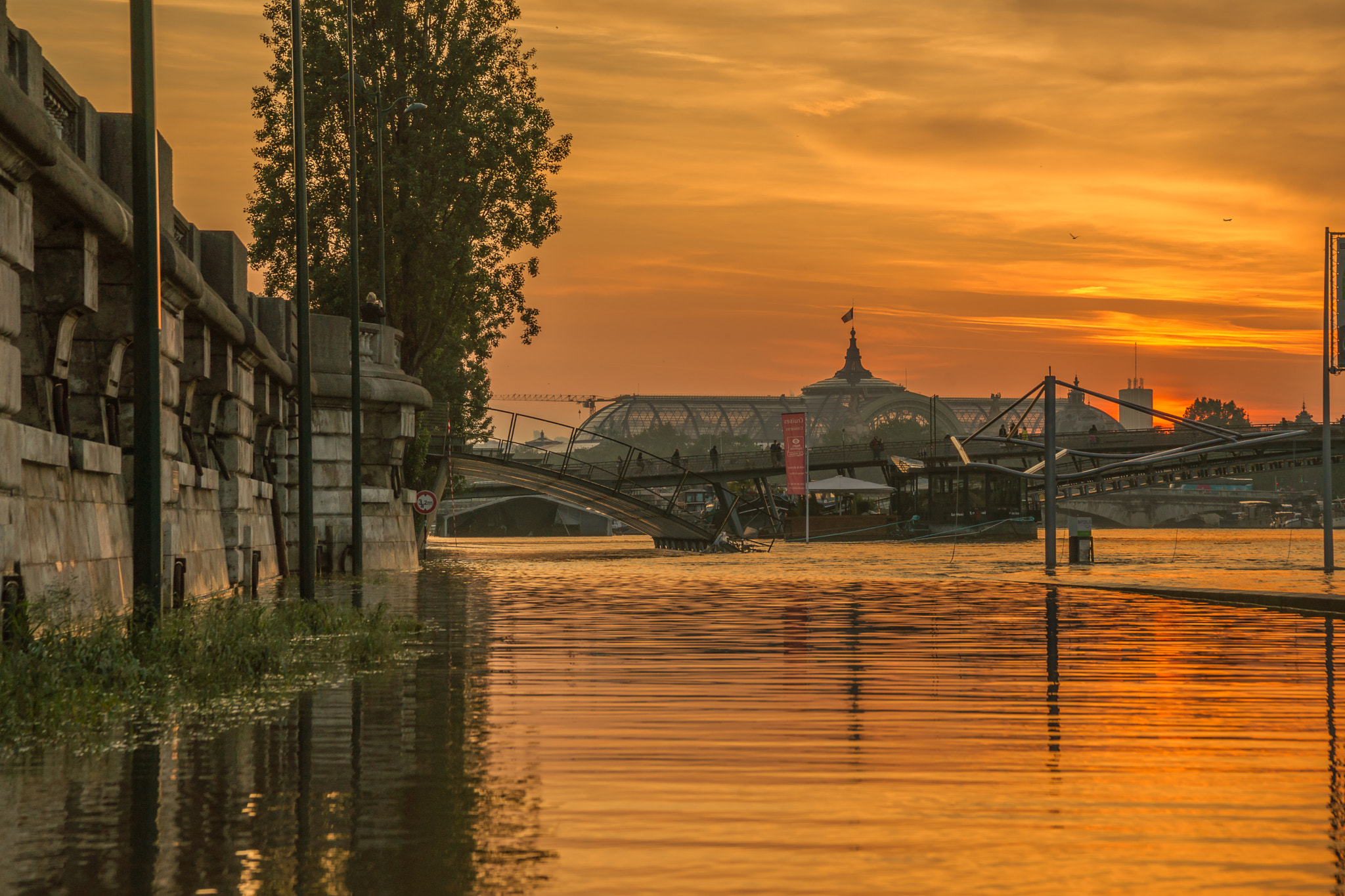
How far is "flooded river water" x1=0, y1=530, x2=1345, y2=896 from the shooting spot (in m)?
5.78

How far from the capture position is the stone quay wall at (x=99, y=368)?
1269 centimetres

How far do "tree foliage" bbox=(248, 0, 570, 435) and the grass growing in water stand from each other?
3233 cm

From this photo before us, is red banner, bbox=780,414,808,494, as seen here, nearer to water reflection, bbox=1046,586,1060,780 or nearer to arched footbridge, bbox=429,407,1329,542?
arched footbridge, bbox=429,407,1329,542

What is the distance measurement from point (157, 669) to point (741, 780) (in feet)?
18.1

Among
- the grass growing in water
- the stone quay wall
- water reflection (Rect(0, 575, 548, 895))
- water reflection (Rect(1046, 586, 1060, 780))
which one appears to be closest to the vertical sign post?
the stone quay wall

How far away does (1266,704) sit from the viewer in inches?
442

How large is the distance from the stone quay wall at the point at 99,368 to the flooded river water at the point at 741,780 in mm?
3299

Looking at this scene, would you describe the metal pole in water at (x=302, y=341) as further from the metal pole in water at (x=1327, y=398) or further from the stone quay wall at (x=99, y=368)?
the metal pole in water at (x=1327, y=398)

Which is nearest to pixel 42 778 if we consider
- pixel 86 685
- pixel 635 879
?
pixel 86 685

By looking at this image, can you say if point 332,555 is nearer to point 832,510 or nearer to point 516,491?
point 832,510

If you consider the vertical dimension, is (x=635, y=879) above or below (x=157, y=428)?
below

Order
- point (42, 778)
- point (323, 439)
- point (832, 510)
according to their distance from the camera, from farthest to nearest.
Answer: point (832, 510)
point (323, 439)
point (42, 778)

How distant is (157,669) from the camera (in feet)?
37.7

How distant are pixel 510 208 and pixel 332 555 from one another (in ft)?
54.4
